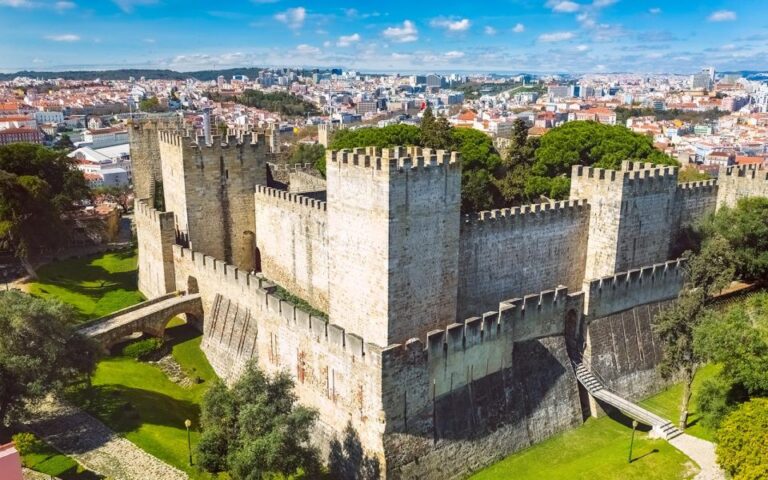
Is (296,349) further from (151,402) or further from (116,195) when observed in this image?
(116,195)

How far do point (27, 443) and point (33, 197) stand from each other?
60.8 feet

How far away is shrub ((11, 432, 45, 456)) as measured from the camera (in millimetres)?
17000

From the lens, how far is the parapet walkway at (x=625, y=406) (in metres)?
20.0

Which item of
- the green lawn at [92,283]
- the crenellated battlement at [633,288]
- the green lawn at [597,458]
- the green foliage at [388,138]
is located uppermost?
the green foliage at [388,138]

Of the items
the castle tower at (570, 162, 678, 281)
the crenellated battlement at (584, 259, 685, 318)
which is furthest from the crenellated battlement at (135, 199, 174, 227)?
the crenellated battlement at (584, 259, 685, 318)

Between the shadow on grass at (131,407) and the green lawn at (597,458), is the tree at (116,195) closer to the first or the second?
the shadow on grass at (131,407)

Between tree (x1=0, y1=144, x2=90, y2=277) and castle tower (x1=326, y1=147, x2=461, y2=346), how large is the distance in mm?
19996

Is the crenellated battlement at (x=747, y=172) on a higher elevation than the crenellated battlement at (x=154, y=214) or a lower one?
higher

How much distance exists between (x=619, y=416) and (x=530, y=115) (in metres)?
158

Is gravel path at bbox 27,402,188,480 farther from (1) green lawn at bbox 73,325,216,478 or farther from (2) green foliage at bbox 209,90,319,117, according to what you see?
(2) green foliage at bbox 209,90,319,117

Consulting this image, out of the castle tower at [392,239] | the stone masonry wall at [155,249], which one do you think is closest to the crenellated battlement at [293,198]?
the stone masonry wall at [155,249]

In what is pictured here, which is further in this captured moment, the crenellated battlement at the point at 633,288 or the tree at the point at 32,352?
the crenellated battlement at the point at 633,288

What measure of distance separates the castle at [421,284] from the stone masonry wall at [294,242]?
9 centimetres

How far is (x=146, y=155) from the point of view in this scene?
109ft
